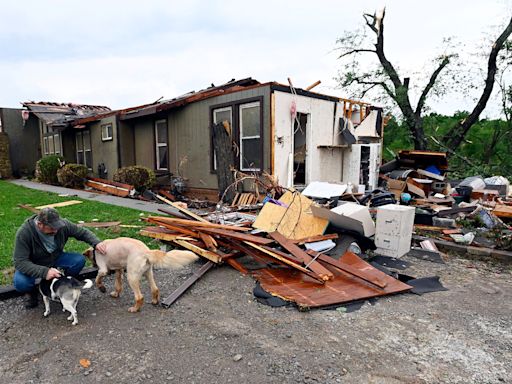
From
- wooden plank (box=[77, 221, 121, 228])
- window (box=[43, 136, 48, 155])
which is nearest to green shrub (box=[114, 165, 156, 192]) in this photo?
wooden plank (box=[77, 221, 121, 228])

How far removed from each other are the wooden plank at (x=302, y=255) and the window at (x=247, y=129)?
13.4 ft

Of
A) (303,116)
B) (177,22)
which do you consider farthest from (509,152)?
(177,22)

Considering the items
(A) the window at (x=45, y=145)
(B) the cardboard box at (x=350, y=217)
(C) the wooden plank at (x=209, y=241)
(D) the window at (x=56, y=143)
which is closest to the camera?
(C) the wooden plank at (x=209, y=241)

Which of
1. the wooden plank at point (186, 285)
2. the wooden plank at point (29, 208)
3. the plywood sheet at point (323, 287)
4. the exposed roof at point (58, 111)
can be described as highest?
the exposed roof at point (58, 111)

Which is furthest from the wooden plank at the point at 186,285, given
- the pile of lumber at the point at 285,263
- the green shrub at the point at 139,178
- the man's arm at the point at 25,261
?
the green shrub at the point at 139,178

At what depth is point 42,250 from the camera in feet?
10.7

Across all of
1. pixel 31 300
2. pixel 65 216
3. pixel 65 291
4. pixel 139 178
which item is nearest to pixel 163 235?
pixel 31 300

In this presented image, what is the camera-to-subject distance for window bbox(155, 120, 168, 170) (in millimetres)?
11562

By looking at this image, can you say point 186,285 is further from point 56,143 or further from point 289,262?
point 56,143

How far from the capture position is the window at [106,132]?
13.2 metres

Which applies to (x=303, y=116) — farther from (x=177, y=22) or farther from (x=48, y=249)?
(x=48, y=249)

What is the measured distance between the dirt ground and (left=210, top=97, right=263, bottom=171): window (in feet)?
18.0

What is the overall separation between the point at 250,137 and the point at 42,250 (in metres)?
6.47

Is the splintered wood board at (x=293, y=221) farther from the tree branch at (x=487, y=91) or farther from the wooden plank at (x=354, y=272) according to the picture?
the tree branch at (x=487, y=91)
